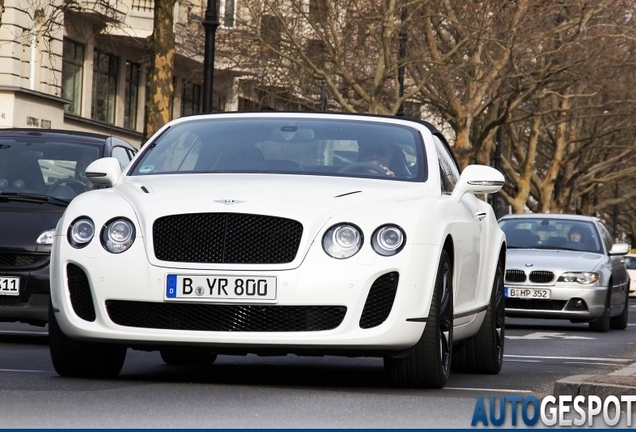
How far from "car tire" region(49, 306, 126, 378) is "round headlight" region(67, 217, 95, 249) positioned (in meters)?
0.50

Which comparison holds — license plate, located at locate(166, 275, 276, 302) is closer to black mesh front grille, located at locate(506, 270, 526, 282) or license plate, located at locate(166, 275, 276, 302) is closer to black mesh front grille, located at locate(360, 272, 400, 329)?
black mesh front grille, located at locate(360, 272, 400, 329)

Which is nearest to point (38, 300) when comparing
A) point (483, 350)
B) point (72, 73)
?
point (483, 350)

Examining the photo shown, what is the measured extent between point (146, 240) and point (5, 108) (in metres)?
26.6

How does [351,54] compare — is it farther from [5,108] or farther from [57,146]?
[57,146]

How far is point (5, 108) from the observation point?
3369cm

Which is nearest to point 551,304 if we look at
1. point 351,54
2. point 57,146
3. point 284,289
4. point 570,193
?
point 57,146

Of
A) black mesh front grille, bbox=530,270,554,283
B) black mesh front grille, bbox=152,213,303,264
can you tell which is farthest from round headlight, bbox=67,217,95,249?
black mesh front grille, bbox=530,270,554,283

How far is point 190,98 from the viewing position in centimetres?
4825

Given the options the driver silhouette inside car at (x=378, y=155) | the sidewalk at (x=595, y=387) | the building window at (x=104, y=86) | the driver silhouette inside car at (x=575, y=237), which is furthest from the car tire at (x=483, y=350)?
the building window at (x=104, y=86)

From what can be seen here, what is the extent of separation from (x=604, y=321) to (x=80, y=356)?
12.2m

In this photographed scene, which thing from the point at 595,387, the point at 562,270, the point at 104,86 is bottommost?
the point at 562,270

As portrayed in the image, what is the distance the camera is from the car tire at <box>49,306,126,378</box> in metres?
8.40

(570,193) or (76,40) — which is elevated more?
(76,40)

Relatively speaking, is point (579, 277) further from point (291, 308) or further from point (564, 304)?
point (291, 308)
